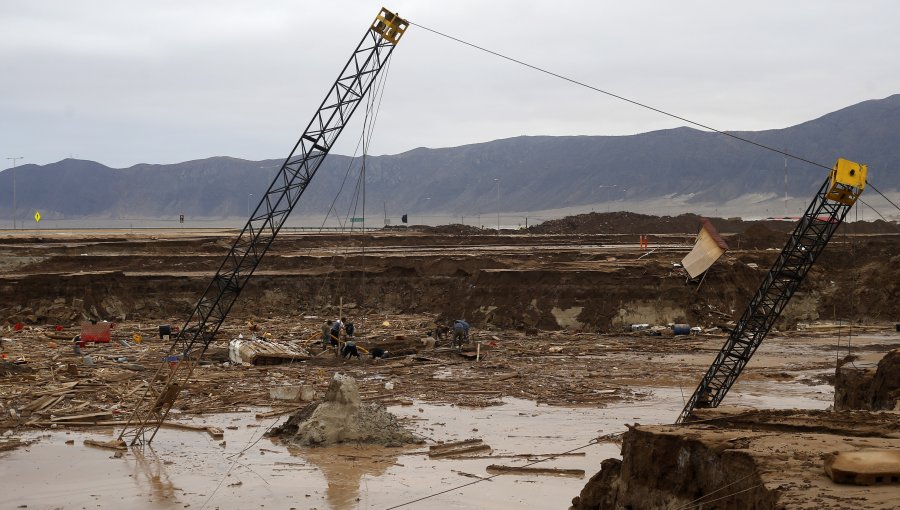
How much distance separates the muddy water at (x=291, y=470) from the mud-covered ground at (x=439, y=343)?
0.34 ft

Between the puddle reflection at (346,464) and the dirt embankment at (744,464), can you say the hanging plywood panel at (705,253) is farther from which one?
the dirt embankment at (744,464)

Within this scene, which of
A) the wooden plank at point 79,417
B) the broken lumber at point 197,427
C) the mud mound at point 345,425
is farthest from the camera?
the wooden plank at point 79,417

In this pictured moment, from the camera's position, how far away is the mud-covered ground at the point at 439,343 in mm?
24156

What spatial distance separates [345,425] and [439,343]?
15.7 metres

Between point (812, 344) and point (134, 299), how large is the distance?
3000cm

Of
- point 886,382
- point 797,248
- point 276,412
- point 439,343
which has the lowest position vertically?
point 276,412

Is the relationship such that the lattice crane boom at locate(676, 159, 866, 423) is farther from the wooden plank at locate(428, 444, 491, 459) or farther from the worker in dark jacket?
the worker in dark jacket

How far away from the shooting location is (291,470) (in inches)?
808

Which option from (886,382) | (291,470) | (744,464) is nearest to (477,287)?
(886,382)

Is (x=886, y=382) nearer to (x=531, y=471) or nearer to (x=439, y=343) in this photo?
(x=531, y=471)

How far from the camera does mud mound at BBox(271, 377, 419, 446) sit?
22.2 metres

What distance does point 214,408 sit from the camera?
26.7m

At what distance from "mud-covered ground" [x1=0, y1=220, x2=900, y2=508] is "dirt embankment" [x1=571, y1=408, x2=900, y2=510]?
344 centimetres

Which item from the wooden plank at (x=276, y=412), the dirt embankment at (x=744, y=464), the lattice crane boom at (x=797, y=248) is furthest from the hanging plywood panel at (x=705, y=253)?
the dirt embankment at (x=744, y=464)
